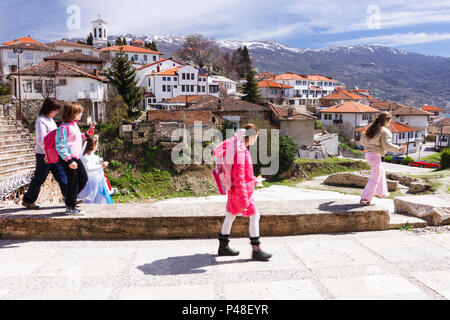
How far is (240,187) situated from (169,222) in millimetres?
1357

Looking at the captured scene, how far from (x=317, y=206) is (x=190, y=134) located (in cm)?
2497

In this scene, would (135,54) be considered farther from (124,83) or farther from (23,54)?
(124,83)

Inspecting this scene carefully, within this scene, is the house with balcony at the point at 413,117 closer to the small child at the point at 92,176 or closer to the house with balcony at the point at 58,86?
the house with balcony at the point at 58,86

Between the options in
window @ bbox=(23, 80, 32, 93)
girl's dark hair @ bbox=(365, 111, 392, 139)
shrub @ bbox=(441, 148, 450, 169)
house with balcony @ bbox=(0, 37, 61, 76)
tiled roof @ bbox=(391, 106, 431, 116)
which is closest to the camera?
girl's dark hair @ bbox=(365, 111, 392, 139)

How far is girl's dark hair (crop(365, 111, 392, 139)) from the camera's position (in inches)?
213

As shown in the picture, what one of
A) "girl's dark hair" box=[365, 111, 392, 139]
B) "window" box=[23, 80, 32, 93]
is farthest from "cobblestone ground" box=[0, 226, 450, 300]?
"window" box=[23, 80, 32, 93]

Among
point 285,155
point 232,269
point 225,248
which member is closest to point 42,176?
point 225,248

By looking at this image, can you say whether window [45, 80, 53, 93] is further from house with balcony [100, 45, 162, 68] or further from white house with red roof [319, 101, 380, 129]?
white house with red roof [319, 101, 380, 129]

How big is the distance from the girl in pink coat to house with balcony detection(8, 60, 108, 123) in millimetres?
28963

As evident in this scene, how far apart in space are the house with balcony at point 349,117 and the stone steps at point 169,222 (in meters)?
51.1

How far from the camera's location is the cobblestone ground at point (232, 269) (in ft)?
10.5

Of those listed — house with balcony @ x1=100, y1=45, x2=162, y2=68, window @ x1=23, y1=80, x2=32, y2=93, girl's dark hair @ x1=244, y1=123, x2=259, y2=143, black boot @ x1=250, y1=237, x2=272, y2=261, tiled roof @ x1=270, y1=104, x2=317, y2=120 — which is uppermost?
house with balcony @ x1=100, y1=45, x2=162, y2=68

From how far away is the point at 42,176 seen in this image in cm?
492
